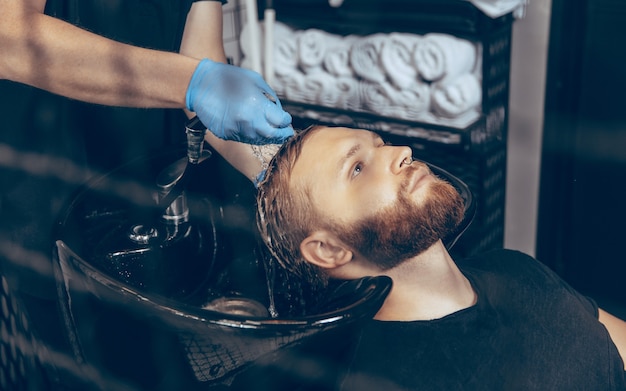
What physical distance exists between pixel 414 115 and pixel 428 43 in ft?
0.82

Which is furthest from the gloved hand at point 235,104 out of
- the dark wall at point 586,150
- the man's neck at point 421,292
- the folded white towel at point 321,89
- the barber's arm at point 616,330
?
the dark wall at point 586,150

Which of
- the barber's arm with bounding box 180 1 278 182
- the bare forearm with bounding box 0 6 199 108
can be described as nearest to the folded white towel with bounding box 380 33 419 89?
the barber's arm with bounding box 180 1 278 182

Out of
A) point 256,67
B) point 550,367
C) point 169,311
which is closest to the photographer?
point 169,311

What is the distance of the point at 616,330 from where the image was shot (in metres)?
1.63

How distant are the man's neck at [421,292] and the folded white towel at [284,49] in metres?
1.33

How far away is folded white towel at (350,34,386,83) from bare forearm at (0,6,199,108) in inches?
42.4

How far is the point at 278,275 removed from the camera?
163 cm

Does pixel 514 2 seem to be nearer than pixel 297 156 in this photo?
No

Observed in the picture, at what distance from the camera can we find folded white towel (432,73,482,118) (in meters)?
2.28

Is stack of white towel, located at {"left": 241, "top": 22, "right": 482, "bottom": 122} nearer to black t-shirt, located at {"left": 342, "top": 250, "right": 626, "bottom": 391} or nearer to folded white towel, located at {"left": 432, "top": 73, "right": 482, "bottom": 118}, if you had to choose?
folded white towel, located at {"left": 432, "top": 73, "right": 482, "bottom": 118}

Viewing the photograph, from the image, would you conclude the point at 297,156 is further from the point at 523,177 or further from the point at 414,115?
the point at 523,177

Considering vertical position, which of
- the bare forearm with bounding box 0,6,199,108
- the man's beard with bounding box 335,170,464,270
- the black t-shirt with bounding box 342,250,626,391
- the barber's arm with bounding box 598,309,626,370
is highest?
the bare forearm with bounding box 0,6,199,108

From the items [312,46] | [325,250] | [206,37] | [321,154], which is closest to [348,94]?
[312,46]

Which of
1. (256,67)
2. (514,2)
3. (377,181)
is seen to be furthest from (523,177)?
(377,181)
